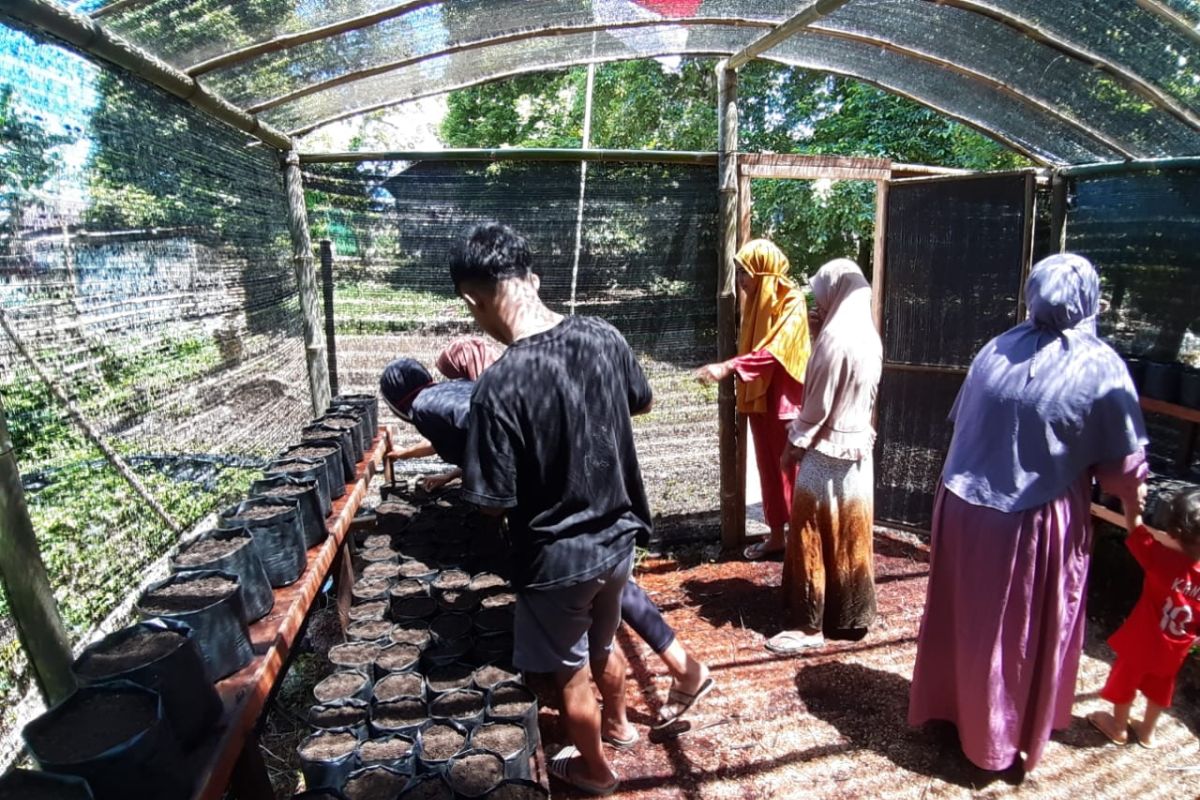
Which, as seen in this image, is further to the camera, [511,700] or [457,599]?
[457,599]

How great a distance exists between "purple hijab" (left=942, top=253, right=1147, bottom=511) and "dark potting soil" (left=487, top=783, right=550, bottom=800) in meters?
1.62

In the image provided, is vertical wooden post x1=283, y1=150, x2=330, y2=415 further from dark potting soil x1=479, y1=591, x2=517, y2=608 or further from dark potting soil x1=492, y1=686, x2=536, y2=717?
dark potting soil x1=492, y1=686, x2=536, y2=717

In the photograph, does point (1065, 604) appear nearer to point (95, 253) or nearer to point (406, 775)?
point (406, 775)

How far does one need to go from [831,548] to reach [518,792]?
1.82 m

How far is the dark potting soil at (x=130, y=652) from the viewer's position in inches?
56.4

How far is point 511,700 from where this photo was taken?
2205 mm

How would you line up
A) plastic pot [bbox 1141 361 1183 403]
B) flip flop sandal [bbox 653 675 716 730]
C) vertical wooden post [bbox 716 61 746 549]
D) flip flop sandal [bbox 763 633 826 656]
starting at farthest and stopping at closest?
vertical wooden post [bbox 716 61 746 549]
plastic pot [bbox 1141 361 1183 403]
flip flop sandal [bbox 763 633 826 656]
flip flop sandal [bbox 653 675 716 730]

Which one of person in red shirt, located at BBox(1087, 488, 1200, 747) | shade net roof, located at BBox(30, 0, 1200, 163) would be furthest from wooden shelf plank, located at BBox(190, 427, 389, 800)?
person in red shirt, located at BBox(1087, 488, 1200, 747)

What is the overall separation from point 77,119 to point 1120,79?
14.3ft

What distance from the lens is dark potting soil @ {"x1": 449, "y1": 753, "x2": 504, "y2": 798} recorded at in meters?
1.79

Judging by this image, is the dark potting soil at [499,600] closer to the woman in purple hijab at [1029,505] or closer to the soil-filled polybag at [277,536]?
the soil-filled polybag at [277,536]

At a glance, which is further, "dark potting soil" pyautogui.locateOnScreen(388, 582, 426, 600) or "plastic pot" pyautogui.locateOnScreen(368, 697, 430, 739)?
"dark potting soil" pyautogui.locateOnScreen(388, 582, 426, 600)

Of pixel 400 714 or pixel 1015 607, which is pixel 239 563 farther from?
pixel 1015 607

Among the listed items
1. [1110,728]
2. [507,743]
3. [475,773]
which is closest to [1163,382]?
[1110,728]
